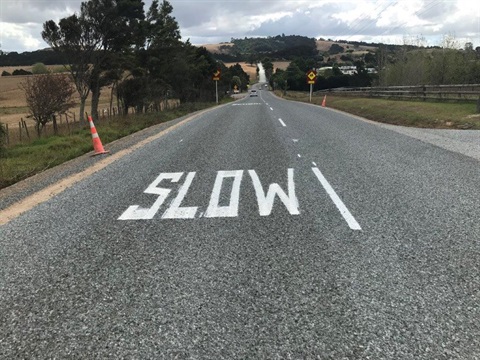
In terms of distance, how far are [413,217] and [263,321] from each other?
278 centimetres

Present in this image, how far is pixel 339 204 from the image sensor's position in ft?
17.1

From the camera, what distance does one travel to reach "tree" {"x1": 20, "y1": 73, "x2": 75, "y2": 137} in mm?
21859

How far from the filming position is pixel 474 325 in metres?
2.63

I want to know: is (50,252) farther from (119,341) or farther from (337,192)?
(337,192)

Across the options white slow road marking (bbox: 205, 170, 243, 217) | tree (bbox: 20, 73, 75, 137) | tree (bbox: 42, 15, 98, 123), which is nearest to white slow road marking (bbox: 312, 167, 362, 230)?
white slow road marking (bbox: 205, 170, 243, 217)

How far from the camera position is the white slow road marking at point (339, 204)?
4.48 metres

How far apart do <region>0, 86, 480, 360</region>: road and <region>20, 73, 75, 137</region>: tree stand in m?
17.6

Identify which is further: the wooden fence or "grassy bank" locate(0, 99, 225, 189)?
the wooden fence

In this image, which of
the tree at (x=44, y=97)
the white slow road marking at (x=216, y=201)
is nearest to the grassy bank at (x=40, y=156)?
the white slow road marking at (x=216, y=201)

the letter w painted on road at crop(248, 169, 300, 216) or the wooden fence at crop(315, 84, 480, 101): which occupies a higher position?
the wooden fence at crop(315, 84, 480, 101)

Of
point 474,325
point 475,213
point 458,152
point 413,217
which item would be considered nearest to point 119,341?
point 474,325

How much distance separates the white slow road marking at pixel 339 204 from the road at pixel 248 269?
3 centimetres

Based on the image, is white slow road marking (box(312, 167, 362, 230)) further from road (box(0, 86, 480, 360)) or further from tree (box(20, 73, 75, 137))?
tree (box(20, 73, 75, 137))

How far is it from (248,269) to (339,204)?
7.10 feet
